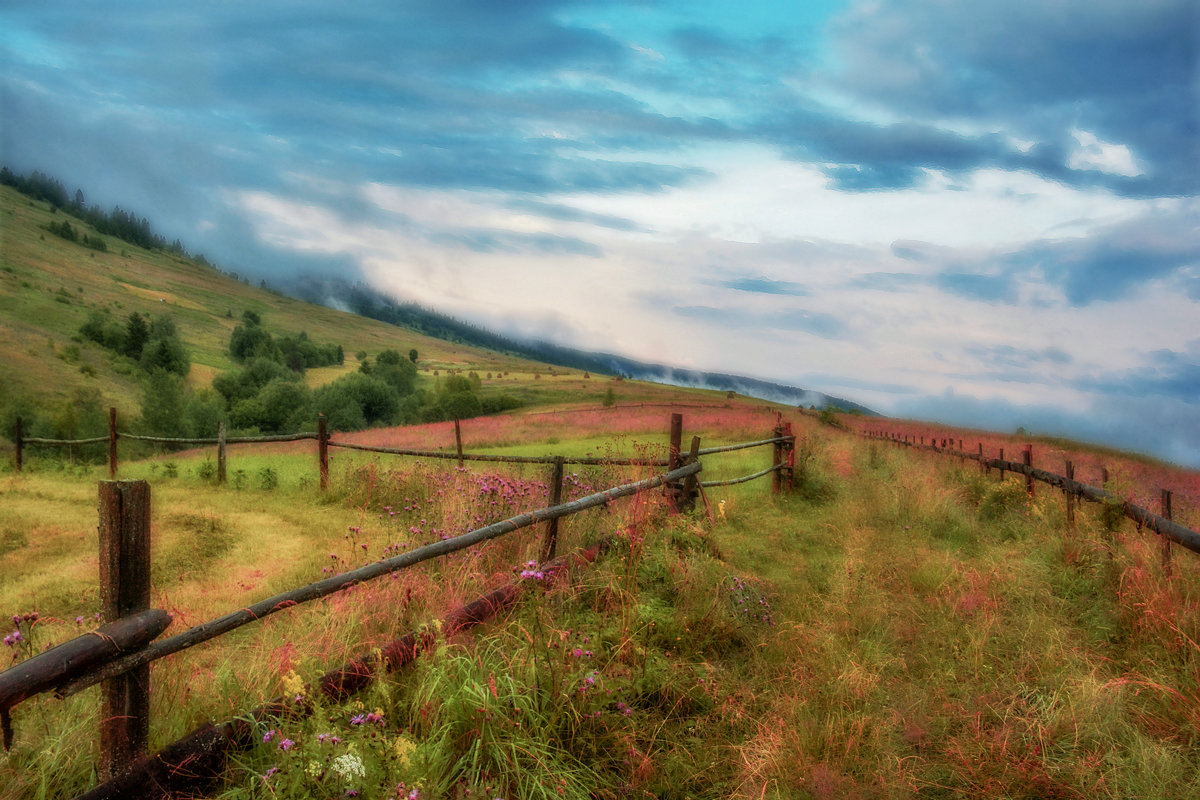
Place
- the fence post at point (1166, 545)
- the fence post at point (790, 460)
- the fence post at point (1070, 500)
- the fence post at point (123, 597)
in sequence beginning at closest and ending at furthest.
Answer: the fence post at point (123, 597) → the fence post at point (1166, 545) → the fence post at point (1070, 500) → the fence post at point (790, 460)

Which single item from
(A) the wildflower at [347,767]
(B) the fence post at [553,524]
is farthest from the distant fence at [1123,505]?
(A) the wildflower at [347,767]

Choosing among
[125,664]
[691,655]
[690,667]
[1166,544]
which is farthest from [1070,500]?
[125,664]

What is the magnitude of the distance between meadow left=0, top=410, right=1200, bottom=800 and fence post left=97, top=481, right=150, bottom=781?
215 millimetres

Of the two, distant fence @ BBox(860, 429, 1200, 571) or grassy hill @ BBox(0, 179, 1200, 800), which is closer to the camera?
grassy hill @ BBox(0, 179, 1200, 800)

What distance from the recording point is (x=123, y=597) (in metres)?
2.47

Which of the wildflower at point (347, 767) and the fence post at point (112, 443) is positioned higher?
the wildflower at point (347, 767)

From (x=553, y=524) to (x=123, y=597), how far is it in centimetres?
347

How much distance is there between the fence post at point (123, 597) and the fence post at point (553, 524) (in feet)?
10.6

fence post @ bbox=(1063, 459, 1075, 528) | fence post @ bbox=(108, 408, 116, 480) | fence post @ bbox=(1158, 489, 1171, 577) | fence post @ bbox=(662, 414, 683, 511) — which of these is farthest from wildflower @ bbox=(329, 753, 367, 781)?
fence post @ bbox=(108, 408, 116, 480)

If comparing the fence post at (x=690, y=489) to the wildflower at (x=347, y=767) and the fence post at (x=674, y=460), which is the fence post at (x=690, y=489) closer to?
the fence post at (x=674, y=460)

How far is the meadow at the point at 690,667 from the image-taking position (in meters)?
2.81

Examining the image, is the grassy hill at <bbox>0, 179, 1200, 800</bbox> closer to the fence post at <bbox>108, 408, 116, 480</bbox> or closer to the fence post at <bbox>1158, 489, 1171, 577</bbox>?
the fence post at <bbox>1158, 489, 1171, 577</bbox>

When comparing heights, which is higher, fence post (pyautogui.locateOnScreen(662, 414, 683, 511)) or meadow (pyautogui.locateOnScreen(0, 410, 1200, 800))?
fence post (pyautogui.locateOnScreen(662, 414, 683, 511))

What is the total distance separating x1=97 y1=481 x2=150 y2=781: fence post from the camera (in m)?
2.45
